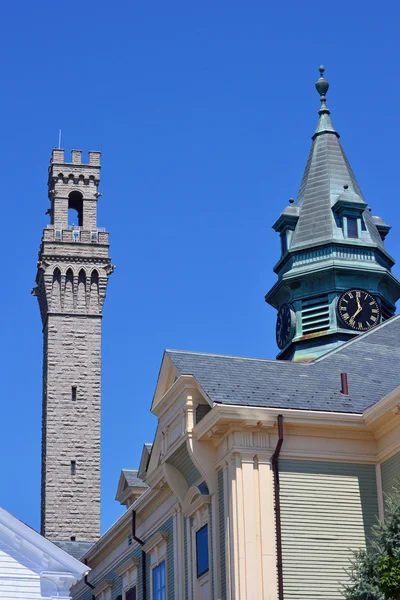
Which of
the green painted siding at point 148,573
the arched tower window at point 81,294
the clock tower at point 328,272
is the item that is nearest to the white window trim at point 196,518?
the green painted siding at point 148,573

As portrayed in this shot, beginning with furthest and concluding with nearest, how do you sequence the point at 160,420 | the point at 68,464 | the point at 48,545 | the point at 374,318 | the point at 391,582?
the point at 68,464, the point at 374,318, the point at 160,420, the point at 48,545, the point at 391,582

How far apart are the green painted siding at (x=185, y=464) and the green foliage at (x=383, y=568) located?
649cm

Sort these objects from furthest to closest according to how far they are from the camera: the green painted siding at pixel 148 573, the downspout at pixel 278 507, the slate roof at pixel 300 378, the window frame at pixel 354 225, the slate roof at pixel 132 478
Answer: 1. the window frame at pixel 354 225
2. the slate roof at pixel 132 478
3. the green painted siding at pixel 148 573
4. the slate roof at pixel 300 378
5. the downspout at pixel 278 507

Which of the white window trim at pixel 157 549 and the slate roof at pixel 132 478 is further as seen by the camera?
the slate roof at pixel 132 478

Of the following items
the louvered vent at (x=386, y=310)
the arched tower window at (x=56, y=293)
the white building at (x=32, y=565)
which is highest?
the arched tower window at (x=56, y=293)

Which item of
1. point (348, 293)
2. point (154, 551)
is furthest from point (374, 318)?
point (154, 551)

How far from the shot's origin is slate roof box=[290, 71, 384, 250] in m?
44.4

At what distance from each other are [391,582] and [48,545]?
728 cm

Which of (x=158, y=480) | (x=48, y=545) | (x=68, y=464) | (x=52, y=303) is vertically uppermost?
(x=52, y=303)

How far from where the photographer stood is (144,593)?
33.7m

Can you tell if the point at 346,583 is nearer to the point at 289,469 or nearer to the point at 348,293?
the point at 289,469

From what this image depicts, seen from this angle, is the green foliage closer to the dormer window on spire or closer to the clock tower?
the clock tower

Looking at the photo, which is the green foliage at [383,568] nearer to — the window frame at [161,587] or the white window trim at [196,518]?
the white window trim at [196,518]

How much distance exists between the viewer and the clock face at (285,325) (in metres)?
42.8
